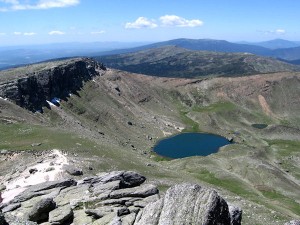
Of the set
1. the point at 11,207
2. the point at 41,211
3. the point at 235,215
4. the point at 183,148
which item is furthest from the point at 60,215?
the point at 183,148

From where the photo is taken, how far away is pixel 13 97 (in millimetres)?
155500

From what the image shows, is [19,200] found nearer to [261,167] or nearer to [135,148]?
[261,167]

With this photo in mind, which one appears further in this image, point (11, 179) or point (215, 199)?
point (11, 179)

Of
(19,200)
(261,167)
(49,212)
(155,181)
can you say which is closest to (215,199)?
(49,212)

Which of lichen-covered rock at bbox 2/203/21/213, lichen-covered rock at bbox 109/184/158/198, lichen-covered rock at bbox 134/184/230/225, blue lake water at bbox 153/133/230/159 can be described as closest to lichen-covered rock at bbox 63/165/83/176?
lichen-covered rock at bbox 2/203/21/213

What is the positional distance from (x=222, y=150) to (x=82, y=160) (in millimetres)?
91292

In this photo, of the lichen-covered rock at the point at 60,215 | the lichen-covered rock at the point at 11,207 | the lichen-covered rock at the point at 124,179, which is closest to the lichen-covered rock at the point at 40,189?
the lichen-covered rock at the point at 11,207

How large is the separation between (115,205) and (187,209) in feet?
40.8

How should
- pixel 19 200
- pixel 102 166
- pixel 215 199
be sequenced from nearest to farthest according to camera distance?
pixel 215 199
pixel 19 200
pixel 102 166

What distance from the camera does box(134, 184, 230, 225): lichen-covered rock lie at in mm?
27484

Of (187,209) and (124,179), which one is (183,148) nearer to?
(124,179)

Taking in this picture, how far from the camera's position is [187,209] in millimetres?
27969

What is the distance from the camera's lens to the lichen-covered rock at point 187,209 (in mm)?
27484

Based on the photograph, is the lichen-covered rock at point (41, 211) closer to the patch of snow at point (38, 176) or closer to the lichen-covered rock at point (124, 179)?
the lichen-covered rock at point (124, 179)
